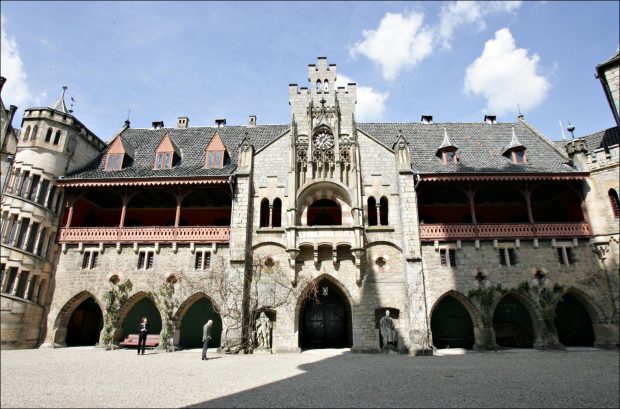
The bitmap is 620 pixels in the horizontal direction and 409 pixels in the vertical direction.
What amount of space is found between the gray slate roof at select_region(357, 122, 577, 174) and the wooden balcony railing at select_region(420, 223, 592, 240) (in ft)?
11.0

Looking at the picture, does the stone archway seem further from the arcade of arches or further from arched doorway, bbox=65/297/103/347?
the arcade of arches

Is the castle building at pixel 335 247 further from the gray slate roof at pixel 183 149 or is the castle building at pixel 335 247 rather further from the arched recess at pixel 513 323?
the gray slate roof at pixel 183 149

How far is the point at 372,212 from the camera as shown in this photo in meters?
22.8

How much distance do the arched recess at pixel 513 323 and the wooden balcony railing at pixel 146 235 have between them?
682 inches

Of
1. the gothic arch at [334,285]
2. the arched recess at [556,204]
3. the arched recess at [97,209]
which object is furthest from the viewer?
the arched recess at [97,209]

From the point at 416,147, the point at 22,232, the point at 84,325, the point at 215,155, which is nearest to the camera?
the point at 22,232

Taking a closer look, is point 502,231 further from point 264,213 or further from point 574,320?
point 264,213

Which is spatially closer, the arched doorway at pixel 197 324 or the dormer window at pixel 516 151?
the arched doorway at pixel 197 324

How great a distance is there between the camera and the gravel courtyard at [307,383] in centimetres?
809

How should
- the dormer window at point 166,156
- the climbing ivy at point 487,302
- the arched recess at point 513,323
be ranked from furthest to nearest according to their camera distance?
the dormer window at point 166,156 < the arched recess at point 513,323 < the climbing ivy at point 487,302

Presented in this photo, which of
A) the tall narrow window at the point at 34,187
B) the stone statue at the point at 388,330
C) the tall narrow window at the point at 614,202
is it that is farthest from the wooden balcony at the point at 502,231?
the tall narrow window at the point at 34,187

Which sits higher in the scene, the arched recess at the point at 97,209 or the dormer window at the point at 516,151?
the dormer window at the point at 516,151

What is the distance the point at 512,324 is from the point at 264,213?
16.5 metres

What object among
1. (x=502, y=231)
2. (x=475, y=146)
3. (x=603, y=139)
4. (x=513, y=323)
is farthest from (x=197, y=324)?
(x=603, y=139)
